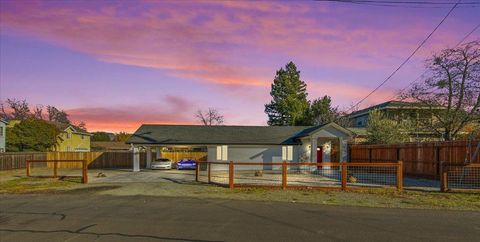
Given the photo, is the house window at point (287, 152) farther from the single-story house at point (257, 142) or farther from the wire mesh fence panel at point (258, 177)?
the wire mesh fence panel at point (258, 177)

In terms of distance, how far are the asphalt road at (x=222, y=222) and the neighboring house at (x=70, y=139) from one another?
57.3 m

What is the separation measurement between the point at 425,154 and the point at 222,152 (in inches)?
718

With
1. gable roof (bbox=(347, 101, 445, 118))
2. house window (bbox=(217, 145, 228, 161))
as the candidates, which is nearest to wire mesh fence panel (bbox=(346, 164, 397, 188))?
gable roof (bbox=(347, 101, 445, 118))

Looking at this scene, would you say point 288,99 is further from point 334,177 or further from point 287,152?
point 334,177

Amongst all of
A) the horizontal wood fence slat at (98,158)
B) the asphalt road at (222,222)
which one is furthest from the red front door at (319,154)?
the asphalt road at (222,222)

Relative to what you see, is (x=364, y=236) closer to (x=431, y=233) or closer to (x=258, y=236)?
(x=431, y=233)

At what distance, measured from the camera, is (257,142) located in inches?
1590

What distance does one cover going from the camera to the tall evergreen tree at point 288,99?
2680 inches

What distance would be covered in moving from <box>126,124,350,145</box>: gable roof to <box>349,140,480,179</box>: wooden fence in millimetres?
4241

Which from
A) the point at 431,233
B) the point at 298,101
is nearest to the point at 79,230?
the point at 431,233

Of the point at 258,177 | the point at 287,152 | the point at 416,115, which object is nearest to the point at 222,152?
the point at 287,152

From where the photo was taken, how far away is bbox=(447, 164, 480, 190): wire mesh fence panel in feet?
65.5

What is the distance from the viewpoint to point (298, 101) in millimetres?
68750

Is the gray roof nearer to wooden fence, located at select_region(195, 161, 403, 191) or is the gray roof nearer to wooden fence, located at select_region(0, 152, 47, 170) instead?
wooden fence, located at select_region(195, 161, 403, 191)
